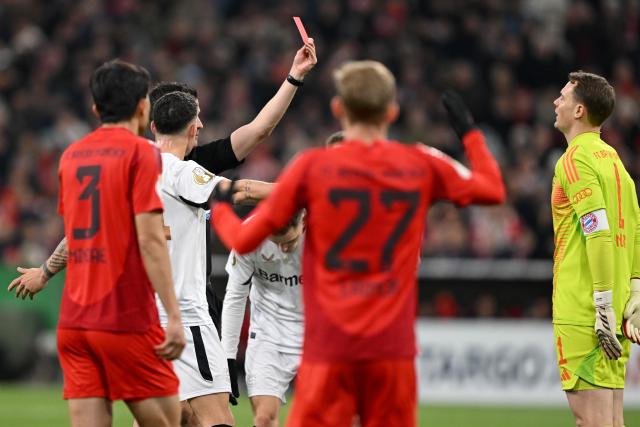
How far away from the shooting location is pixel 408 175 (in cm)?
511

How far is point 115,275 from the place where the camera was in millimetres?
5605

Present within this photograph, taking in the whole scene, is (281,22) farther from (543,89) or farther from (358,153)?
(358,153)

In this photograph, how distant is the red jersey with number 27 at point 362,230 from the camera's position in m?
5.04

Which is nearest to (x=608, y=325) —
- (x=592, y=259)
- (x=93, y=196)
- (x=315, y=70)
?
(x=592, y=259)

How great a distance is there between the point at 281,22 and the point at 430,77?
9.71 ft

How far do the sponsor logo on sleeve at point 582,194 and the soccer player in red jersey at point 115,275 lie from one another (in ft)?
8.78

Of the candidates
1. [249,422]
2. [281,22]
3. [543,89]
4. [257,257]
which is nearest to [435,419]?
[249,422]

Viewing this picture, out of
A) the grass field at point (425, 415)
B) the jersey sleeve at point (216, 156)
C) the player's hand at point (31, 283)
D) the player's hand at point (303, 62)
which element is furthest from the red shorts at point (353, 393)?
the grass field at point (425, 415)

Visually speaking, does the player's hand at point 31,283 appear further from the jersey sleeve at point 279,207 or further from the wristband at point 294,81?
the wristband at point 294,81

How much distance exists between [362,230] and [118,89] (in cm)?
153

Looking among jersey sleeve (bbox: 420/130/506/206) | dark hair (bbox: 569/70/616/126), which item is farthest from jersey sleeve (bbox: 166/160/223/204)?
dark hair (bbox: 569/70/616/126)

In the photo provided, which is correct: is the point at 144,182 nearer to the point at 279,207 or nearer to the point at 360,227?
the point at 279,207

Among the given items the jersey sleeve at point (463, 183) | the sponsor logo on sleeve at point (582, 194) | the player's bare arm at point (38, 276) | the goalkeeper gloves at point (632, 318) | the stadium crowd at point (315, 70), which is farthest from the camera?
the stadium crowd at point (315, 70)

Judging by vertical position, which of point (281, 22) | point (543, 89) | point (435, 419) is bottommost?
point (435, 419)
